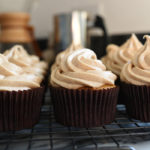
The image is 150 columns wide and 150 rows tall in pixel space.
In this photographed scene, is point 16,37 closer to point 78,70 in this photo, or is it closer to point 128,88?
point 78,70

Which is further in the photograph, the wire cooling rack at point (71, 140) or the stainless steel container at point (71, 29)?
the stainless steel container at point (71, 29)

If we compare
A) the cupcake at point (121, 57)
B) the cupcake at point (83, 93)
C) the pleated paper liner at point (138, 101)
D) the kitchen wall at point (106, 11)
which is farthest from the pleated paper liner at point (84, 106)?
the kitchen wall at point (106, 11)

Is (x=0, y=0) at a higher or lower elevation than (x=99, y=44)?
higher

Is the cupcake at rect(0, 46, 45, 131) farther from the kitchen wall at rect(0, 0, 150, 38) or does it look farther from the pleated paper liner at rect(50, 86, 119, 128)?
the kitchen wall at rect(0, 0, 150, 38)

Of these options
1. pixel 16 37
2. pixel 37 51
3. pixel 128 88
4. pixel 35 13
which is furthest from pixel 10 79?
pixel 35 13

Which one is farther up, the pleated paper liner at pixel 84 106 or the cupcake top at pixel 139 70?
the cupcake top at pixel 139 70

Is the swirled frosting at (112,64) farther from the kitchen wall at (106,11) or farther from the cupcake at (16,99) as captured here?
the kitchen wall at (106,11)

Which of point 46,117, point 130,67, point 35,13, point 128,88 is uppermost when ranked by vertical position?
point 35,13
